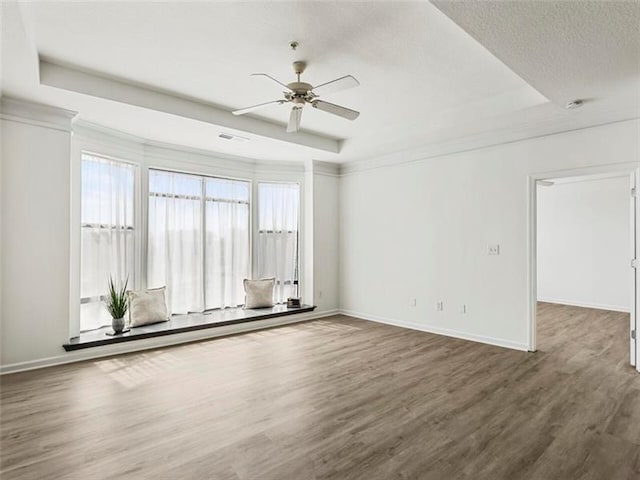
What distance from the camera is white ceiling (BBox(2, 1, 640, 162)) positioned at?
2.40 metres

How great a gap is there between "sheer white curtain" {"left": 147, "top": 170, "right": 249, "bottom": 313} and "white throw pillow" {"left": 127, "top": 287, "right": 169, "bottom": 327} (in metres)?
0.24

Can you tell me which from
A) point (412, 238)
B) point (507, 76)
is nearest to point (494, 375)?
point (412, 238)

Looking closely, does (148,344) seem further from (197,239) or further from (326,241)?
(326,241)

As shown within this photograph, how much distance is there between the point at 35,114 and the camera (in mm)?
3773

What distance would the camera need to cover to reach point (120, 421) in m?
2.75

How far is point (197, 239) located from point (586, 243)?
24.3 ft

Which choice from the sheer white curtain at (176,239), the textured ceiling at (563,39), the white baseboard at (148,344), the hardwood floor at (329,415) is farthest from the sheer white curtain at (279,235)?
the textured ceiling at (563,39)

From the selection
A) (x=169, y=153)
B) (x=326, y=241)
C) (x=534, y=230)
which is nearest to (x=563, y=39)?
(x=534, y=230)

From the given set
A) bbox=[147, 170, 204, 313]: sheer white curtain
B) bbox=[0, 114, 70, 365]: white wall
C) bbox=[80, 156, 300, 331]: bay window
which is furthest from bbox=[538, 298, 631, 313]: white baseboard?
bbox=[0, 114, 70, 365]: white wall

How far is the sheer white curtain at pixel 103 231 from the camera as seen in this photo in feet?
14.8

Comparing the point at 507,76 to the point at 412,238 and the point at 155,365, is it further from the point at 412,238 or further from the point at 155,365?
the point at 155,365

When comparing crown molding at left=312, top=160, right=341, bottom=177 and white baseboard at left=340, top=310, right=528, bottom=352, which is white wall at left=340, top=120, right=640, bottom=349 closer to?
white baseboard at left=340, top=310, right=528, bottom=352

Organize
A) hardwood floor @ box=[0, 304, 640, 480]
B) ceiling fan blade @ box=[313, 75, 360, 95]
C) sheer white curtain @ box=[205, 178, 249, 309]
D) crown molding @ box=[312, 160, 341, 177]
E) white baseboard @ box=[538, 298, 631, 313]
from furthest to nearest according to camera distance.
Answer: white baseboard @ box=[538, 298, 631, 313]
crown molding @ box=[312, 160, 341, 177]
sheer white curtain @ box=[205, 178, 249, 309]
ceiling fan blade @ box=[313, 75, 360, 95]
hardwood floor @ box=[0, 304, 640, 480]

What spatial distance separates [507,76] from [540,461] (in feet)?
10.4
